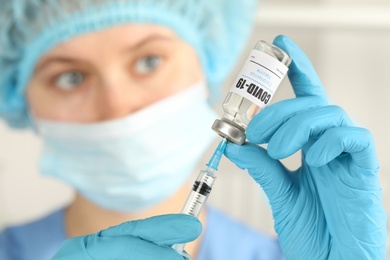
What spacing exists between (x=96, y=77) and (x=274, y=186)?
623 mm

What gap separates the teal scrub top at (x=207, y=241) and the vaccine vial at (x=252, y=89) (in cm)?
78

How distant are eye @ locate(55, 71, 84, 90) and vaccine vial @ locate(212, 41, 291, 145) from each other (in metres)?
0.64

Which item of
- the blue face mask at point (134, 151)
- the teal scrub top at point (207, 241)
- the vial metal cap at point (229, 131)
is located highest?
the vial metal cap at point (229, 131)

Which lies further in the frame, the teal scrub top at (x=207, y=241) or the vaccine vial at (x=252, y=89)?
the teal scrub top at (x=207, y=241)

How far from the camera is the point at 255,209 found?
7.07ft

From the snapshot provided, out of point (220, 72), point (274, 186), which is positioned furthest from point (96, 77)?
point (274, 186)

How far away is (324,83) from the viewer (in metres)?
2.02

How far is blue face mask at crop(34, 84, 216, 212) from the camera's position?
134 cm

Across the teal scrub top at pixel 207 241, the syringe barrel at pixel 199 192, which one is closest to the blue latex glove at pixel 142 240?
the syringe barrel at pixel 199 192

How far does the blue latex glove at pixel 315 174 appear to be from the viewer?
83 cm

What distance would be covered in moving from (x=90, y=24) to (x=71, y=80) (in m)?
0.17

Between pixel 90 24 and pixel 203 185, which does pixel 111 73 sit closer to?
pixel 90 24

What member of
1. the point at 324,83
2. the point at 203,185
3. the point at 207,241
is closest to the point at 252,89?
the point at 203,185

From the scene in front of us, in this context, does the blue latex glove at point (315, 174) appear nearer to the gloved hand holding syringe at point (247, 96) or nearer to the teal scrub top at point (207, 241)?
the gloved hand holding syringe at point (247, 96)
